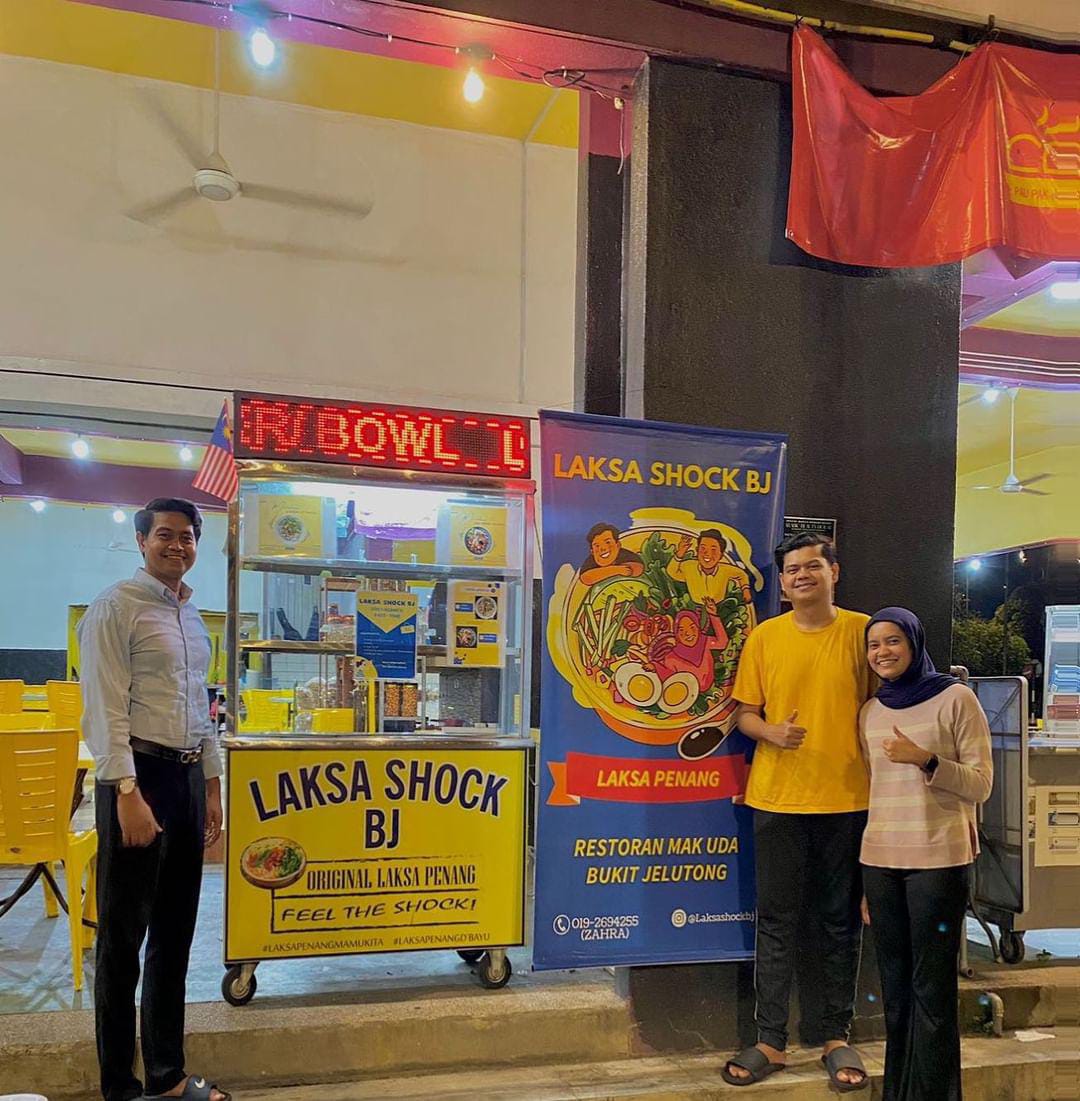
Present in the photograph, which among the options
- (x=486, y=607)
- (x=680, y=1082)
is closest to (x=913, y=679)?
(x=680, y=1082)

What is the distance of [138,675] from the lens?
2920 mm

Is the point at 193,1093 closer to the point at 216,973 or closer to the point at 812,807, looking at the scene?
the point at 216,973

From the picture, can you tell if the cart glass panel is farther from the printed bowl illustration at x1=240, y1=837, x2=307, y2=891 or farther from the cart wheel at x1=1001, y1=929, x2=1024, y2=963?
the cart wheel at x1=1001, y1=929, x2=1024, y2=963

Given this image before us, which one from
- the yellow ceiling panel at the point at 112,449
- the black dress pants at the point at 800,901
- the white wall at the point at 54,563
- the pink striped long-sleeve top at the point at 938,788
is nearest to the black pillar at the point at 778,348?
the black dress pants at the point at 800,901

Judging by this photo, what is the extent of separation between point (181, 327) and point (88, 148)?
134cm

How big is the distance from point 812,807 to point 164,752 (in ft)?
6.90

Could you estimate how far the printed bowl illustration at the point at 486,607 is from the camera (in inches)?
158

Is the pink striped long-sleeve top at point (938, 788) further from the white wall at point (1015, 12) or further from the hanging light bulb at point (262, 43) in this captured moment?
the hanging light bulb at point (262, 43)

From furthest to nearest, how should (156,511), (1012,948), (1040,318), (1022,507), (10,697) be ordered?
(1022,507) → (1040,318) → (10,697) → (1012,948) → (156,511)

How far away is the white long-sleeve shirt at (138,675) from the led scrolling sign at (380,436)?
0.80 meters

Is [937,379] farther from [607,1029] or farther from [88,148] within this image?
[88,148]

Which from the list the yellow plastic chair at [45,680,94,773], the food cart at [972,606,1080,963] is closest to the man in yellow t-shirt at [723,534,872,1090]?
the food cart at [972,606,1080,963]

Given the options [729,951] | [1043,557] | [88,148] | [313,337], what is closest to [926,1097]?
[729,951]

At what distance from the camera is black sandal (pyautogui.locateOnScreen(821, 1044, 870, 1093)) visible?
320 centimetres
